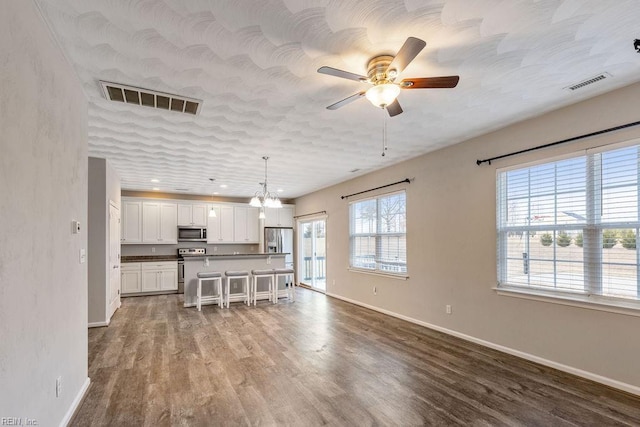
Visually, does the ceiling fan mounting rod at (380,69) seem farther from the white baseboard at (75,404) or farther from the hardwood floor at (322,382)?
the white baseboard at (75,404)

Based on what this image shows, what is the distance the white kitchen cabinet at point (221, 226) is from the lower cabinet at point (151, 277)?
1192 millimetres

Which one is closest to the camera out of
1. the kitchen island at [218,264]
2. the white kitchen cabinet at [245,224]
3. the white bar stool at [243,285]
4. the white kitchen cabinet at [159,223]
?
the white bar stool at [243,285]

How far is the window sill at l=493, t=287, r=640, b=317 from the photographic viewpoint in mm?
2832

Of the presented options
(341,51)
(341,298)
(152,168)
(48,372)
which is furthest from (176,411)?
(341,298)

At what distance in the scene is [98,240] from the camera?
5.05m

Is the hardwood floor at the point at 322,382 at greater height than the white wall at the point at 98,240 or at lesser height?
lesser

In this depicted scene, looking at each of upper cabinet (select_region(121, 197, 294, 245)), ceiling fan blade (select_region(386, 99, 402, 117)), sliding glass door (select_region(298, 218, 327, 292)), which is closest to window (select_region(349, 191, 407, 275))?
sliding glass door (select_region(298, 218, 327, 292))

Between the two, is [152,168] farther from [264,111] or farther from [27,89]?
[27,89]

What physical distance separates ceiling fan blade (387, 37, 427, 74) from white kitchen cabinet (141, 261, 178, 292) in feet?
24.3

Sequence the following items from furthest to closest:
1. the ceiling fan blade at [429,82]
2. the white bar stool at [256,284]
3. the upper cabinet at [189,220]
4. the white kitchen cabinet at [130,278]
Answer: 1. the upper cabinet at [189,220]
2. the white kitchen cabinet at [130,278]
3. the white bar stool at [256,284]
4. the ceiling fan blade at [429,82]

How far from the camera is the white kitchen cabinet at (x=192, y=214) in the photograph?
8.38 metres

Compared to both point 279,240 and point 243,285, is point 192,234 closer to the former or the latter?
point 279,240

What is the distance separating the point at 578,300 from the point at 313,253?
6180 mm

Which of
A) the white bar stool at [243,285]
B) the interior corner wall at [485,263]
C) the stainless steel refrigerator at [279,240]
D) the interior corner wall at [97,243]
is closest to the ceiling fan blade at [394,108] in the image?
the interior corner wall at [485,263]
